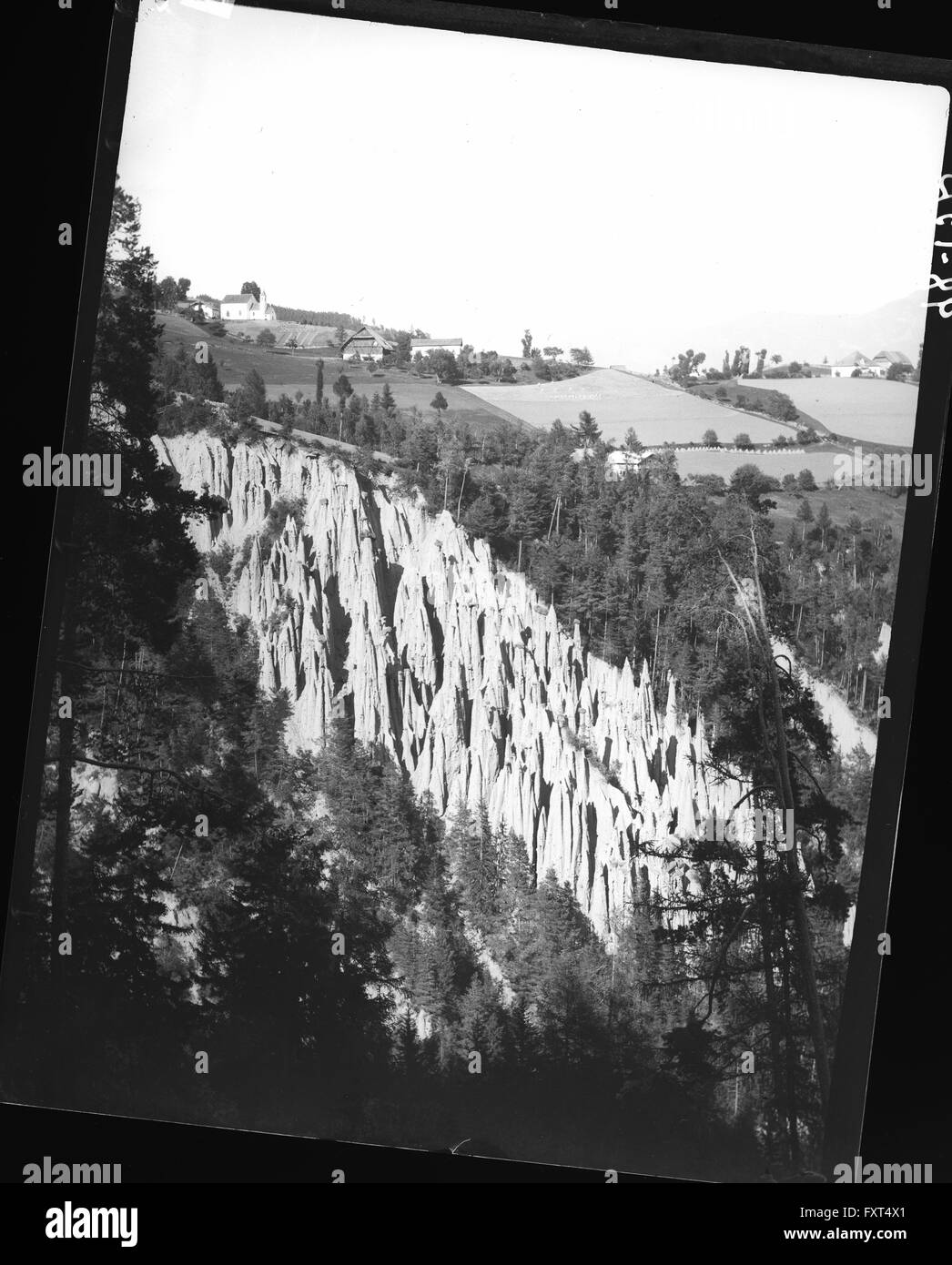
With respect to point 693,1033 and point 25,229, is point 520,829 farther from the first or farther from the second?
point 25,229

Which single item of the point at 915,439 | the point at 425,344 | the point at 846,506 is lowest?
the point at 846,506

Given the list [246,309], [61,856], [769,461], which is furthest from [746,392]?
[61,856]

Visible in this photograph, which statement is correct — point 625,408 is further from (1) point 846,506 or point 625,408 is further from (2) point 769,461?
(1) point 846,506

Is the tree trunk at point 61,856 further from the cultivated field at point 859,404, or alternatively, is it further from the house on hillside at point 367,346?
the cultivated field at point 859,404

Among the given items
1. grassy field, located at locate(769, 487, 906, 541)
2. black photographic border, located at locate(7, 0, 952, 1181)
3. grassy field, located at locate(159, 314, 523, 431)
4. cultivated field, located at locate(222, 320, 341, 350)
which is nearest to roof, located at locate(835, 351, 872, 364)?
black photographic border, located at locate(7, 0, 952, 1181)

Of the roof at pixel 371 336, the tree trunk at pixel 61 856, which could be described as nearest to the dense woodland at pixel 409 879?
the tree trunk at pixel 61 856
